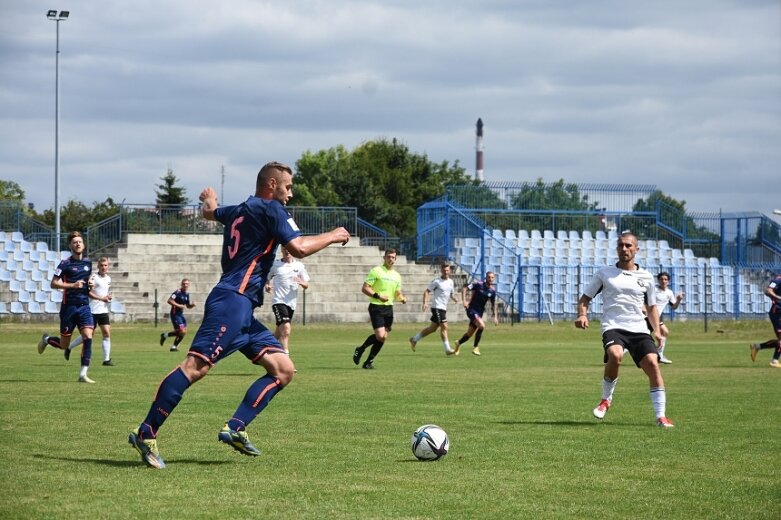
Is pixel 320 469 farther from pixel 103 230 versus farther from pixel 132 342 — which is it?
pixel 103 230

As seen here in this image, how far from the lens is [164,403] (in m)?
9.27

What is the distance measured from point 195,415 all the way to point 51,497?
224 inches

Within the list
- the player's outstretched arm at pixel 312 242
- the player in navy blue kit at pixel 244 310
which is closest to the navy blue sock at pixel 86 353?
the player in navy blue kit at pixel 244 310

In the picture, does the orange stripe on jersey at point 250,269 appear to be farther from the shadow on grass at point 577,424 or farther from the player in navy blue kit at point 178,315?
the player in navy blue kit at point 178,315

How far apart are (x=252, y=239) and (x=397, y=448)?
2516mm

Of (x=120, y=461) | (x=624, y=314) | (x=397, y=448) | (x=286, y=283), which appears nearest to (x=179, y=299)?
(x=286, y=283)

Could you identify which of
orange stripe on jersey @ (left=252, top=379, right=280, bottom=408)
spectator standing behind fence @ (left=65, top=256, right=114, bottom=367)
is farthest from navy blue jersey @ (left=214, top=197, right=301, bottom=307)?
spectator standing behind fence @ (left=65, top=256, right=114, bottom=367)

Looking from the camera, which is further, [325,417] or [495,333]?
[495,333]

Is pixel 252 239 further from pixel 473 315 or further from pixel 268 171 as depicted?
pixel 473 315

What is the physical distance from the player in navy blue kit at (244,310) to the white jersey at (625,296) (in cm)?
509

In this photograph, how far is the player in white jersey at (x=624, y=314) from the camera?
44.0 feet

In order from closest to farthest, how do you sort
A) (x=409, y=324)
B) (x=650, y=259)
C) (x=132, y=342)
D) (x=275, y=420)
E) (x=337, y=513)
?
(x=337, y=513)
(x=275, y=420)
(x=132, y=342)
(x=409, y=324)
(x=650, y=259)

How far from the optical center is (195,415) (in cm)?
1349

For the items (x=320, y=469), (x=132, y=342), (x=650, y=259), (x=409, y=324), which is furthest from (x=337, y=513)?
(x=650, y=259)
